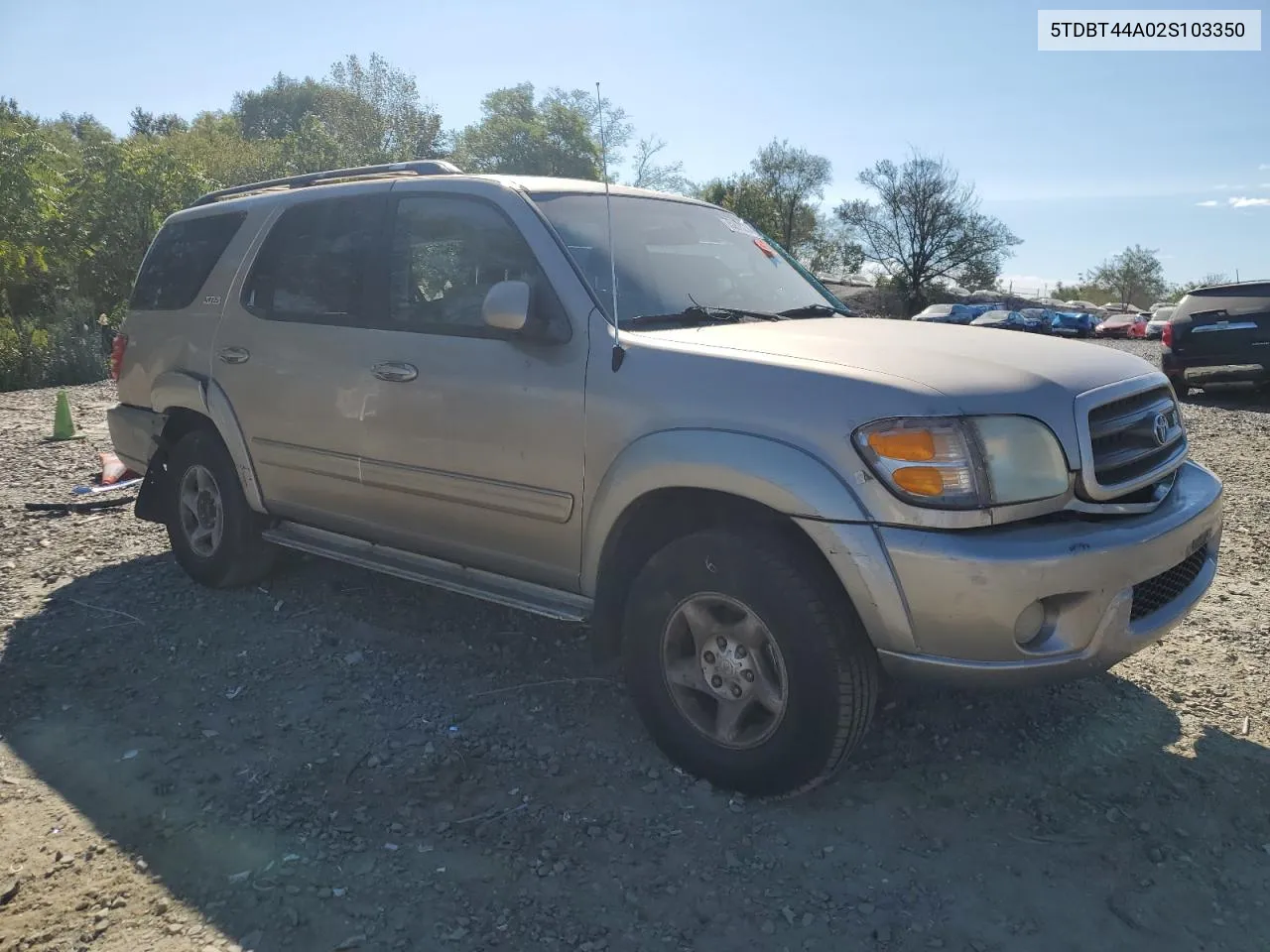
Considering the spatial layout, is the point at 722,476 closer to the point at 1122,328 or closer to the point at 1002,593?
the point at 1002,593

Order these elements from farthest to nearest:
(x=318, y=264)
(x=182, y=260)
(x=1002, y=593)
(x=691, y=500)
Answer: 1. (x=182, y=260)
2. (x=318, y=264)
3. (x=691, y=500)
4. (x=1002, y=593)

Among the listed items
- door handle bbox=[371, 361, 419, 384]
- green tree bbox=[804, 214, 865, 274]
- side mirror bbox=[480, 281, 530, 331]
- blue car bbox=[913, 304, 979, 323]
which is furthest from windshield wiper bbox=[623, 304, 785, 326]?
green tree bbox=[804, 214, 865, 274]

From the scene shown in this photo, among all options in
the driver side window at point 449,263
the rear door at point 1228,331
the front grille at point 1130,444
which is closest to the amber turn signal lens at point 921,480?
the front grille at point 1130,444

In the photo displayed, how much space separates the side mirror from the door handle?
0.60 meters

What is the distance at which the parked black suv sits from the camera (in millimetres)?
11641

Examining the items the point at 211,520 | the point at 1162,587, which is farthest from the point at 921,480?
the point at 211,520

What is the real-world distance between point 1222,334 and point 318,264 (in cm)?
1140

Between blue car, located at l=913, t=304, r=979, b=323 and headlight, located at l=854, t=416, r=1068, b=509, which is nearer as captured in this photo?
headlight, located at l=854, t=416, r=1068, b=509

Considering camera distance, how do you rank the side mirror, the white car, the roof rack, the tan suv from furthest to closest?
the white car, the roof rack, the side mirror, the tan suv

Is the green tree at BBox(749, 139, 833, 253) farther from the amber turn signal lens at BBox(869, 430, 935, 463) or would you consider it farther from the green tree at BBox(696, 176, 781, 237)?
the amber turn signal lens at BBox(869, 430, 935, 463)

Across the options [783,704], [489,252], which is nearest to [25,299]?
[489,252]

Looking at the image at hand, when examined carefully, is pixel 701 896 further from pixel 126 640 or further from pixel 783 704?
pixel 126 640

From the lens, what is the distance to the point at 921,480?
2.64 meters

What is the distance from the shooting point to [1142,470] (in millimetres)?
3055
